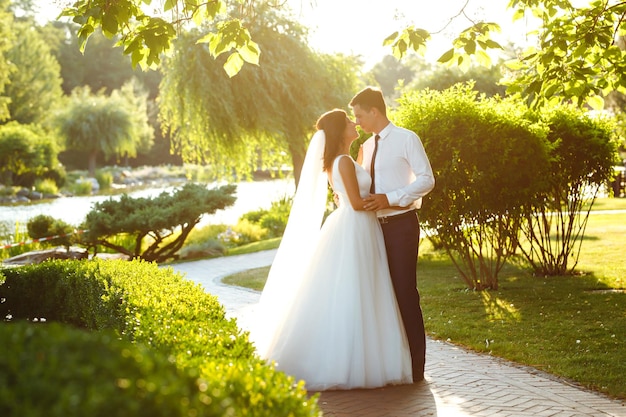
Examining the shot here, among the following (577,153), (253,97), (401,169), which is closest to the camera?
(401,169)

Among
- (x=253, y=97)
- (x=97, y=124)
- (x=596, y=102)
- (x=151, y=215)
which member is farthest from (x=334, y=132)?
(x=97, y=124)

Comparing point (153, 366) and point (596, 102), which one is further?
point (596, 102)

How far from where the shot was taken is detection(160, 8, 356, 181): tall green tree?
21250 mm

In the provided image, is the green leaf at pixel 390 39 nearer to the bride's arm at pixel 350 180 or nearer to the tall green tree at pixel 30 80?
the bride's arm at pixel 350 180

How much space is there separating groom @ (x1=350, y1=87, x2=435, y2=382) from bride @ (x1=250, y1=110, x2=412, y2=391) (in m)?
0.09

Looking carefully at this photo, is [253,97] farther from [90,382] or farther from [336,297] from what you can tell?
[90,382]

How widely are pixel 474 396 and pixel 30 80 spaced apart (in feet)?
180

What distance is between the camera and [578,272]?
12.8m

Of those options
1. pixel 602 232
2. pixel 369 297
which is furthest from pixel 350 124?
pixel 602 232

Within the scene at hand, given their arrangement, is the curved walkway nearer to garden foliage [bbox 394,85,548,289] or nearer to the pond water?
garden foliage [bbox 394,85,548,289]

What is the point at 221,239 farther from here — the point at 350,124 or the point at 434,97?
the point at 350,124

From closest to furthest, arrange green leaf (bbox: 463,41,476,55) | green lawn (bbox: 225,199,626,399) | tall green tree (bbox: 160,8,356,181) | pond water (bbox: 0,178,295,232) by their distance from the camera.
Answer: green lawn (bbox: 225,199,626,399) < green leaf (bbox: 463,41,476,55) < tall green tree (bbox: 160,8,356,181) < pond water (bbox: 0,178,295,232)

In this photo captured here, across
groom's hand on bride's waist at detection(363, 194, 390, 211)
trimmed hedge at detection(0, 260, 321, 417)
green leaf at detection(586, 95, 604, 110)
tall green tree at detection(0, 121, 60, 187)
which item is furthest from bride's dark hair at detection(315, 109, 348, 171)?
tall green tree at detection(0, 121, 60, 187)

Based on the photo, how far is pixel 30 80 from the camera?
55.4 meters
